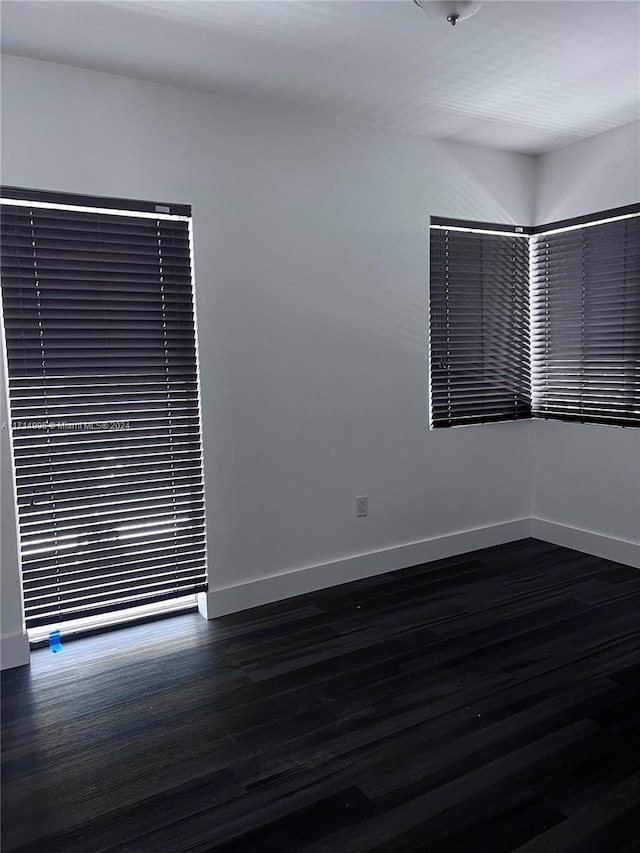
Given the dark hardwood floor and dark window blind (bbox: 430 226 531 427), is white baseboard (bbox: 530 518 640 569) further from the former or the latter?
dark window blind (bbox: 430 226 531 427)

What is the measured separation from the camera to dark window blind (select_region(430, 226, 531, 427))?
3719 millimetres

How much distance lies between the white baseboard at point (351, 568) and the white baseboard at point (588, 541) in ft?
0.33

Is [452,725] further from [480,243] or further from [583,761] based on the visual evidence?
[480,243]

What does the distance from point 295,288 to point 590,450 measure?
2.04m

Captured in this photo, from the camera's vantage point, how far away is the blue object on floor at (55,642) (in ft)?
9.07

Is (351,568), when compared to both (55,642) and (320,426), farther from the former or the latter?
(55,642)

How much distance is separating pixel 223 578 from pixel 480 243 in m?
2.47

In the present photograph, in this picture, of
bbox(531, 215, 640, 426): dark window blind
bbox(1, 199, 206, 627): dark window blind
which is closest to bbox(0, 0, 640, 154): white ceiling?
bbox(1, 199, 206, 627): dark window blind

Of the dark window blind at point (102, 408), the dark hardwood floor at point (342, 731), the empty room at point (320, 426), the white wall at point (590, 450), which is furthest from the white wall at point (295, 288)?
the dark hardwood floor at point (342, 731)

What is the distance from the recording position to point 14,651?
8.61 ft

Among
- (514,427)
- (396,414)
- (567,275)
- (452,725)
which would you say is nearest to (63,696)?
(452,725)

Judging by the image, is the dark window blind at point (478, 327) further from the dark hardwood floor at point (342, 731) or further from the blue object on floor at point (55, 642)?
the blue object on floor at point (55, 642)

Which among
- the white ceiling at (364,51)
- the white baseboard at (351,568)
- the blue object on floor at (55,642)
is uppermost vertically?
the white ceiling at (364,51)

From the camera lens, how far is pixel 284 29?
2.29m
